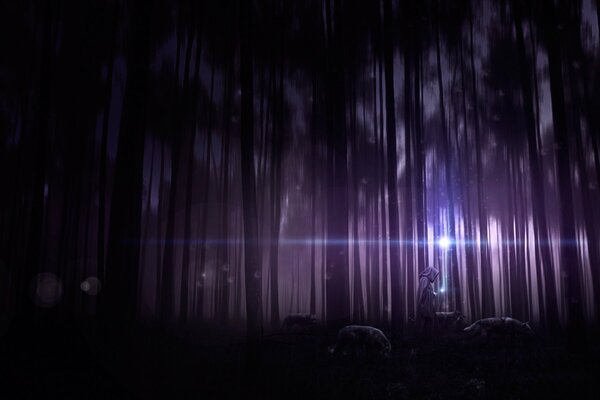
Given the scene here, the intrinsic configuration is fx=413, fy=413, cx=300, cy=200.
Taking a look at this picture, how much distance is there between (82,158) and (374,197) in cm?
1443

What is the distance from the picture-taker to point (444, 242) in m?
22.1

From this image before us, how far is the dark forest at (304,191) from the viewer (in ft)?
23.1

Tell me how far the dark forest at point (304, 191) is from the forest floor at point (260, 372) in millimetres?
50

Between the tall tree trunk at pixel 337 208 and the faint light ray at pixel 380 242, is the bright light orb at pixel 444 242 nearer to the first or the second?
the faint light ray at pixel 380 242

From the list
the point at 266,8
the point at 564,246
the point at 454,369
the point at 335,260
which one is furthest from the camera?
the point at 266,8

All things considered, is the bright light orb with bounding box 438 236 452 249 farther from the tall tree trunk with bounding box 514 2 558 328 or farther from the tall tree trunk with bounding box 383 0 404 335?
the tall tree trunk with bounding box 514 2 558 328

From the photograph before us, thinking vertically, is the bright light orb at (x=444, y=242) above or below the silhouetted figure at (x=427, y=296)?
above

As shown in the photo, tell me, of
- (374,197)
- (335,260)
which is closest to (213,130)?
(374,197)

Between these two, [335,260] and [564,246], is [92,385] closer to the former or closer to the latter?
[335,260]

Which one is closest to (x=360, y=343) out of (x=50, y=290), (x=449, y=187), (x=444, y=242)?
(x=449, y=187)

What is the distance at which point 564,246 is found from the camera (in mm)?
8906

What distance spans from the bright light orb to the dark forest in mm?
712

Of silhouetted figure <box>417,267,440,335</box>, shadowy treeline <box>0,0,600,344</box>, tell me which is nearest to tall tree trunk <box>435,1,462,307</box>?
shadowy treeline <box>0,0,600,344</box>

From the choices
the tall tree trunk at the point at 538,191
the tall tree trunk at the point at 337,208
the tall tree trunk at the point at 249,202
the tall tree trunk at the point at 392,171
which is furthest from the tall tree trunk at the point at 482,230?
the tall tree trunk at the point at 249,202
